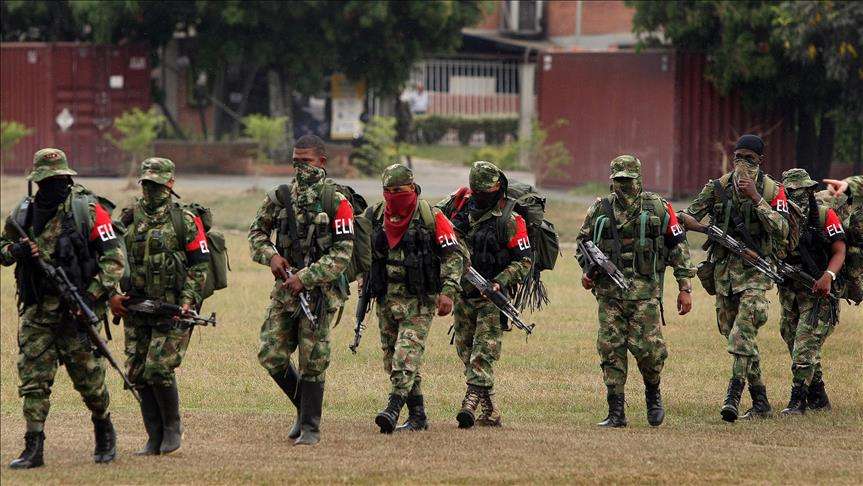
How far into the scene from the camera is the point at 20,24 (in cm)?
3284

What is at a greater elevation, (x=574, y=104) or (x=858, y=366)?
(x=574, y=104)

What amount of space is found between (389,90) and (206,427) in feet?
78.3

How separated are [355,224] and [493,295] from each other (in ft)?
4.25

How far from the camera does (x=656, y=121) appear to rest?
89.6 ft

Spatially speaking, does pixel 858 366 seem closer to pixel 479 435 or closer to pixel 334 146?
pixel 479 435

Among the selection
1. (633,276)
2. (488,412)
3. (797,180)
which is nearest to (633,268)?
(633,276)

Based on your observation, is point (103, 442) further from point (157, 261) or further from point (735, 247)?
point (735, 247)

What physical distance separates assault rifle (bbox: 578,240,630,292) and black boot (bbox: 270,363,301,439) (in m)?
2.20

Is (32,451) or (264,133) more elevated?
(264,133)

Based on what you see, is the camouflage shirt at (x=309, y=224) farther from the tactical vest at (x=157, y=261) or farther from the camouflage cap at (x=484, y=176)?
the camouflage cap at (x=484, y=176)

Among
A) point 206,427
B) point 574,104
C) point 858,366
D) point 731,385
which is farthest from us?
point 574,104

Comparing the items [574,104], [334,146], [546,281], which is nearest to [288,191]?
[546,281]

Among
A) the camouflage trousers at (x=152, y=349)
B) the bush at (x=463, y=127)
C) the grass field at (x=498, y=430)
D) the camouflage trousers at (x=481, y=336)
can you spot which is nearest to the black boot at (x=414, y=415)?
the grass field at (x=498, y=430)

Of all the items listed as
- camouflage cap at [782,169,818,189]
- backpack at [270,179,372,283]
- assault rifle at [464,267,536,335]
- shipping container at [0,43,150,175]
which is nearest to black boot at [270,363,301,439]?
backpack at [270,179,372,283]
